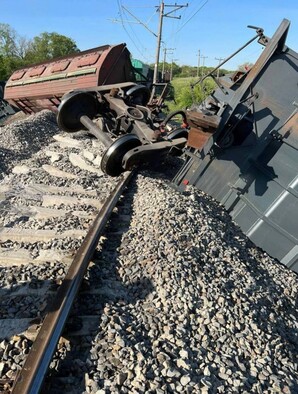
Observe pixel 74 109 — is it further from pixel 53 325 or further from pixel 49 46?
pixel 49 46

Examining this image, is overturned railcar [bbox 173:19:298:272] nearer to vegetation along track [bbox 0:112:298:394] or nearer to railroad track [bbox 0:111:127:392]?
vegetation along track [bbox 0:112:298:394]

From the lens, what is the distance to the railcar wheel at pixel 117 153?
5898mm

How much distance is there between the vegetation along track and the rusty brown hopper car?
6.01m

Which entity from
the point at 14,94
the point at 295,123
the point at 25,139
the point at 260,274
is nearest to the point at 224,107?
the point at 295,123

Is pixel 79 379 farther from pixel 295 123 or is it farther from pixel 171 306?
pixel 295 123

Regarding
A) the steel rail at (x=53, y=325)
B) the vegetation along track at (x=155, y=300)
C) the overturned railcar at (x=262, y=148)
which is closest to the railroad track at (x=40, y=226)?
the vegetation along track at (x=155, y=300)

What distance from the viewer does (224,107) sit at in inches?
209

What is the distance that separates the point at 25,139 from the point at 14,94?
5.85 meters

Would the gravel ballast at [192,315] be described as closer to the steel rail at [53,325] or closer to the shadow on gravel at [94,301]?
the shadow on gravel at [94,301]

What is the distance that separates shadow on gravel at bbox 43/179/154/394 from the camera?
7.93 ft

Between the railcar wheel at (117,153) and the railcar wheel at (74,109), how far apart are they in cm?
207

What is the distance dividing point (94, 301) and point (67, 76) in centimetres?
979

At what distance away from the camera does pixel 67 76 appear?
37.7 feet

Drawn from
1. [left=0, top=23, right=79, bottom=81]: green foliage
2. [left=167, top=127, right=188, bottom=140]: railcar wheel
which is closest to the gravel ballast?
[left=167, top=127, right=188, bottom=140]: railcar wheel
